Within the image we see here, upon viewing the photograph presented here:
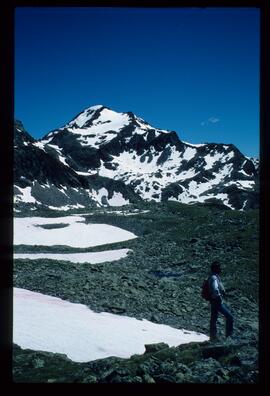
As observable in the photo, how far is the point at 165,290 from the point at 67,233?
22103mm

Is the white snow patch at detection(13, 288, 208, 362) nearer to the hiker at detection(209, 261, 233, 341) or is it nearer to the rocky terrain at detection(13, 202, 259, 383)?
the rocky terrain at detection(13, 202, 259, 383)

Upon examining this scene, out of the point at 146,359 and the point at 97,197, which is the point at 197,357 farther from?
the point at 97,197

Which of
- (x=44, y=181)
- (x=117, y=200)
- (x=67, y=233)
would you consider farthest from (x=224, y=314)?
(x=117, y=200)

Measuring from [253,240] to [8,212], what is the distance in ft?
100

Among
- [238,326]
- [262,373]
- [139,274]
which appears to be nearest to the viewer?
[262,373]

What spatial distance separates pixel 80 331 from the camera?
43.5 feet

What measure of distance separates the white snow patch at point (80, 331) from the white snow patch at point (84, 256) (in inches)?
465

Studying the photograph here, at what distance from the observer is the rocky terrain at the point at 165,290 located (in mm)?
7789

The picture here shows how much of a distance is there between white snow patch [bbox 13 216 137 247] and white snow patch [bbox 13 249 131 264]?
5696mm

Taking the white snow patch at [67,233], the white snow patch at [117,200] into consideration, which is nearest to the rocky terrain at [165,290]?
the white snow patch at [67,233]

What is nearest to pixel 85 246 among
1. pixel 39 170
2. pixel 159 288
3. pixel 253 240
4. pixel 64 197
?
pixel 253 240

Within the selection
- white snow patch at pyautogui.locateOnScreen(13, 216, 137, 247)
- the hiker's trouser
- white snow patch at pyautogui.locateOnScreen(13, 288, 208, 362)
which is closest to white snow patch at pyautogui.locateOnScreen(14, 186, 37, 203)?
white snow patch at pyautogui.locateOnScreen(13, 216, 137, 247)

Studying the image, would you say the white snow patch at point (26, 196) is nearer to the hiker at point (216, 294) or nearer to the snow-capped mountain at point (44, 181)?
the snow-capped mountain at point (44, 181)

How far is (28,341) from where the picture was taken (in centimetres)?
1167
